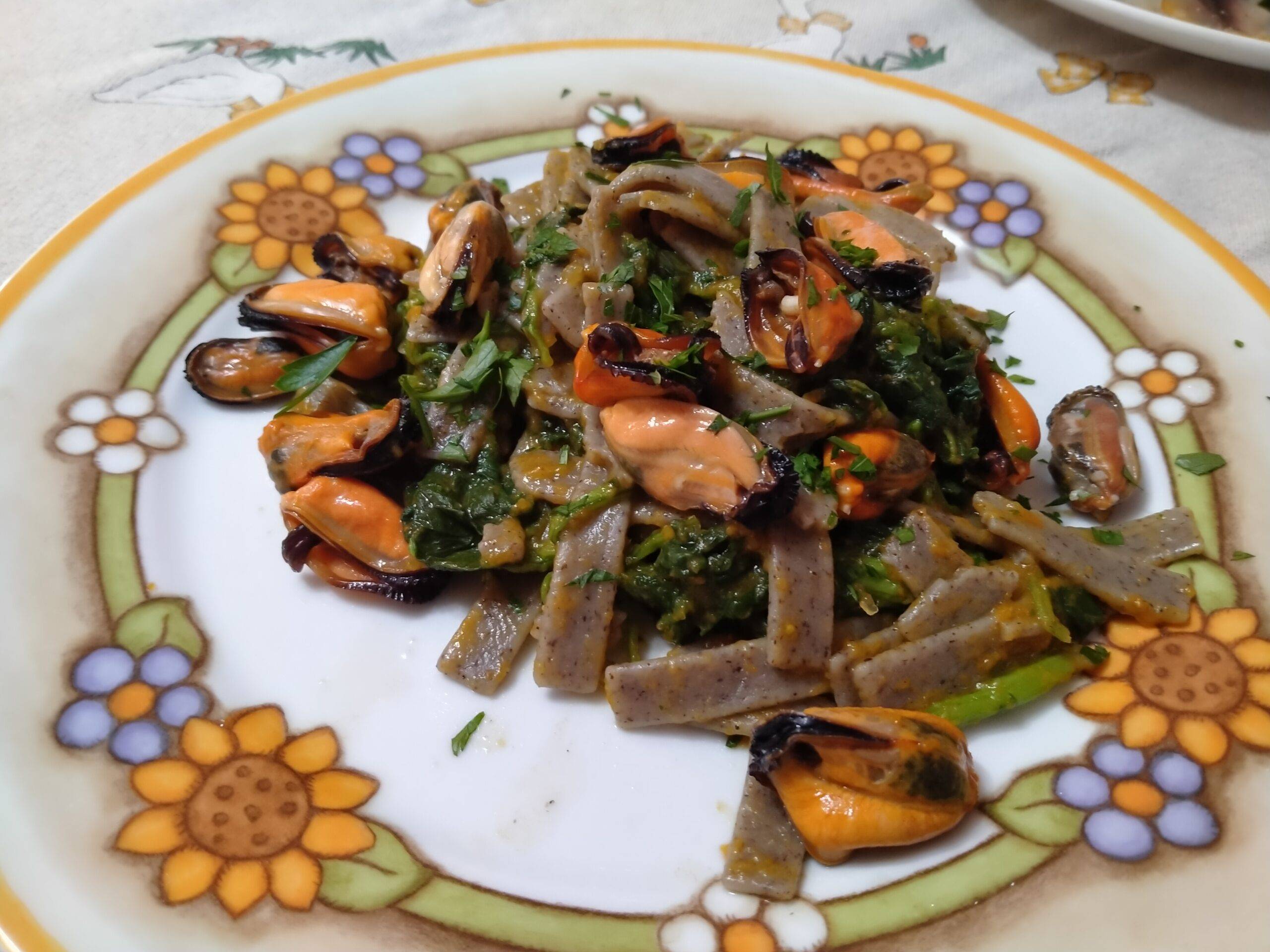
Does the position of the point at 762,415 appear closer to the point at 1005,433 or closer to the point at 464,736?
the point at 1005,433

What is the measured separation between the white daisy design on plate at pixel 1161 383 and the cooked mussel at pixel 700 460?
1947 millimetres

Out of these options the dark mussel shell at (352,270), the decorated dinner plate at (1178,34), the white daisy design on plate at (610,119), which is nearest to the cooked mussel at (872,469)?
the dark mussel shell at (352,270)

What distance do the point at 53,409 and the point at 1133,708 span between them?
4228 mm

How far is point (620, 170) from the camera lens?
159 inches

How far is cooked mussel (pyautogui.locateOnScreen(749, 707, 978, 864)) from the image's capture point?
274 centimetres

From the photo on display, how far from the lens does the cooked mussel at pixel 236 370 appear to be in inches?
158

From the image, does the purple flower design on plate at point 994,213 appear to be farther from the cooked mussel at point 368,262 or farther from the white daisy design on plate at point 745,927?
the white daisy design on plate at point 745,927

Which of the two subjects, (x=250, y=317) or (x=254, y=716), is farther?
(x=250, y=317)

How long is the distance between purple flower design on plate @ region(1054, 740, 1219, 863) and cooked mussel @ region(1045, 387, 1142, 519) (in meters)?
1.04

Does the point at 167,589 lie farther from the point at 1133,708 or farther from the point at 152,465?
the point at 1133,708

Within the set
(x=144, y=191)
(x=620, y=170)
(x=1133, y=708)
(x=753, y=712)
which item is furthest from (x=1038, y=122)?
(x=144, y=191)

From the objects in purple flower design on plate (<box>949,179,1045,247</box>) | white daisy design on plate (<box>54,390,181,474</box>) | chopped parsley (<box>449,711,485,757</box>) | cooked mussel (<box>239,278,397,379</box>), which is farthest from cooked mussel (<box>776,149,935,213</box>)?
white daisy design on plate (<box>54,390,181,474</box>)

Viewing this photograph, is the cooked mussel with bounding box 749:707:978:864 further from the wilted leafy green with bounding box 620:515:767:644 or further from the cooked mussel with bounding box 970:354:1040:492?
the cooked mussel with bounding box 970:354:1040:492

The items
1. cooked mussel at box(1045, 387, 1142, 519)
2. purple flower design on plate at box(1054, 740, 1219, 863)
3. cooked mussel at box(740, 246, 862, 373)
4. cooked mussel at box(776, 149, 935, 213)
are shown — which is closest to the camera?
purple flower design on plate at box(1054, 740, 1219, 863)
